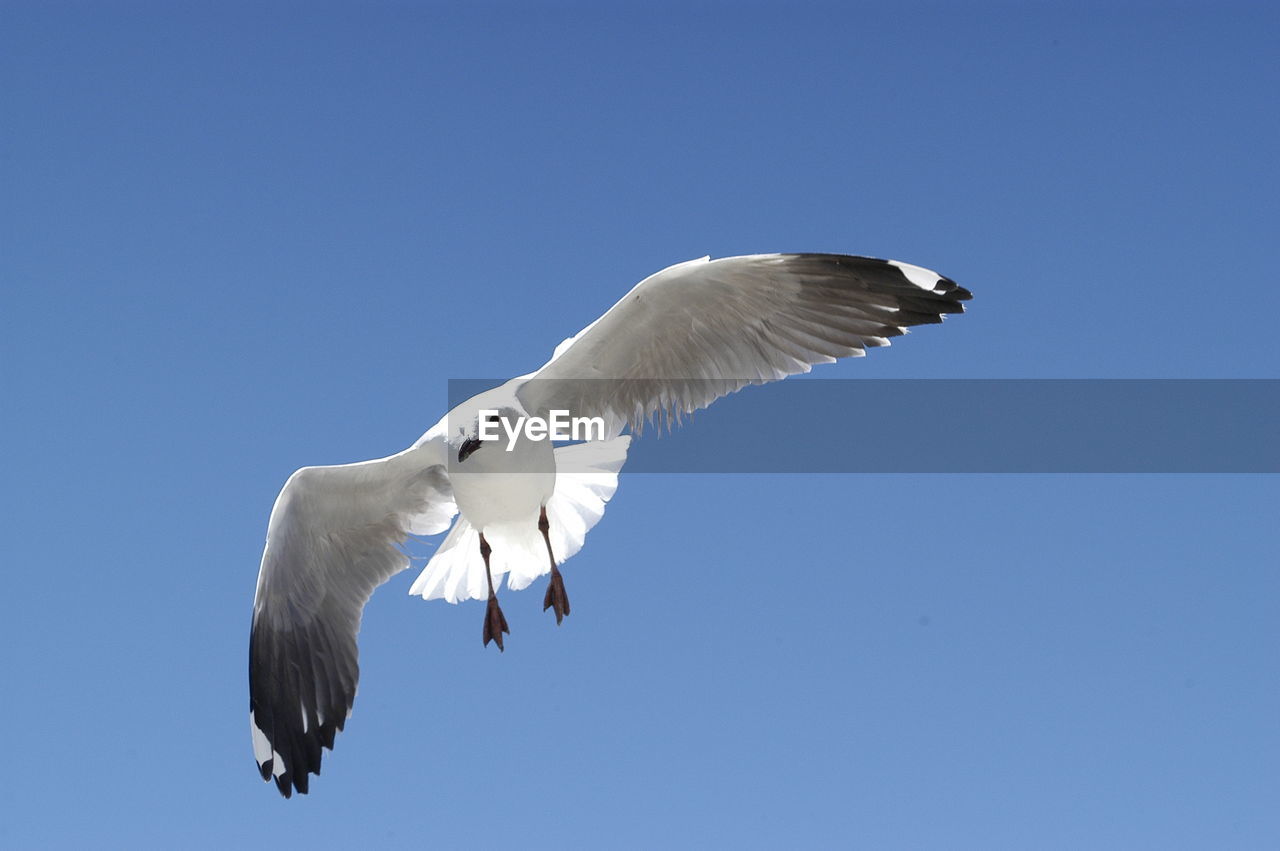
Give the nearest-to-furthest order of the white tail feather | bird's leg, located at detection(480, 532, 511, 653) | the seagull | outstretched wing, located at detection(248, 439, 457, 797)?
the seagull, bird's leg, located at detection(480, 532, 511, 653), the white tail feather, outstretched wing, located at detection(248, 439, 457, 797)

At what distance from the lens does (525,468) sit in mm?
4168

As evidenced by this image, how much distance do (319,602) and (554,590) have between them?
105 cm

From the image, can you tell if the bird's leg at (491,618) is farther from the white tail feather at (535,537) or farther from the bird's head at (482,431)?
the bird's head at (482,431)

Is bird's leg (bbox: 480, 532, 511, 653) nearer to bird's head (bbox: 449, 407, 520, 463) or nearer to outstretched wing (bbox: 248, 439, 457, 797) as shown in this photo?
outstretched wing (bbox: 248, 439, 457, 797)

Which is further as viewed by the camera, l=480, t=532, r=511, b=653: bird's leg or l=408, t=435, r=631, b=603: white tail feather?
l=408, t=435, r=631, b=603: white tail feather

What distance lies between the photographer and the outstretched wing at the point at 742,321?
407cm

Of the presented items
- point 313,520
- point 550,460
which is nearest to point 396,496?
point 313,520

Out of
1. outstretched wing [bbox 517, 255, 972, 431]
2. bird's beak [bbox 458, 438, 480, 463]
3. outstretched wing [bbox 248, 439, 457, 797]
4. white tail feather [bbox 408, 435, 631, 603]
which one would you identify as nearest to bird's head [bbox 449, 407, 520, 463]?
bird's beak [bbox 458, 438, 480, 463]

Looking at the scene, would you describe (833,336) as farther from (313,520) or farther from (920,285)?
(313,520)

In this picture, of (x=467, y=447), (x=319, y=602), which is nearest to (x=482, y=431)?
(x=467, y=447)

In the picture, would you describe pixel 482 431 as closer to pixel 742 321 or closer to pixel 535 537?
pixel 535 537

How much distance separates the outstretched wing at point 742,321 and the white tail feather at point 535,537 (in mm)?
278

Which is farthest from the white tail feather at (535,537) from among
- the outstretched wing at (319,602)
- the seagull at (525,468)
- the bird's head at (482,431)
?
the bird's head at (482,431)

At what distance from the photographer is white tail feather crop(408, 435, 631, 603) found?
4418mm
